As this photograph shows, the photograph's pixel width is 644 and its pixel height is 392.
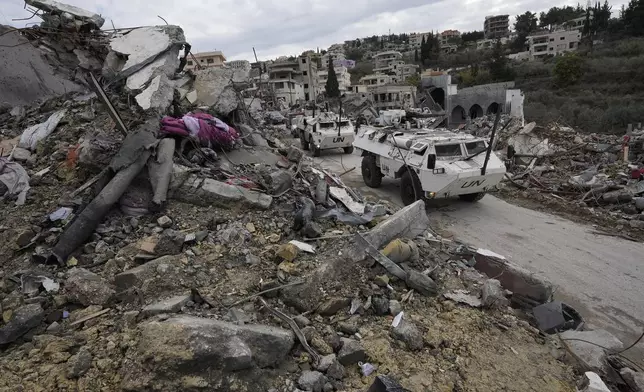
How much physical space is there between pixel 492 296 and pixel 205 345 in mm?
3054

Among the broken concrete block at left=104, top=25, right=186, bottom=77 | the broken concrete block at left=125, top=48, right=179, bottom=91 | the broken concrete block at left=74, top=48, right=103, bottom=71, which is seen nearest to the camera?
the broken concrete block at left=125, top=48, right=179, bottom=91

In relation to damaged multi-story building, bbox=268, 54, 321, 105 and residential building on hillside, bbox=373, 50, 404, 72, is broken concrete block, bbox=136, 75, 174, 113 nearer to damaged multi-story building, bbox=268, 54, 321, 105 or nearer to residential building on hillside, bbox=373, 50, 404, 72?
damaged multi-story building, bbox=268, 54, 321, 105

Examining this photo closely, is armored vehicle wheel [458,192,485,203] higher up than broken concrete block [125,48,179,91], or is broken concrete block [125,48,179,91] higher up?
→ broken concrete block [125,48,179,91]

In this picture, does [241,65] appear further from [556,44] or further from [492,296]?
[556,44]

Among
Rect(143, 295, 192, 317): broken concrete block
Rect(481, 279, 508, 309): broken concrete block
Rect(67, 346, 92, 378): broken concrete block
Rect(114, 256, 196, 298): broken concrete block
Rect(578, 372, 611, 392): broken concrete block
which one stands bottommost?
Rect(578, 372, 611, 392): broken concrete block

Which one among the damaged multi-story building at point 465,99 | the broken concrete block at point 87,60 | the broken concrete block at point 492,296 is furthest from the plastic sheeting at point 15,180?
the damaged multi-story building at point 465,99

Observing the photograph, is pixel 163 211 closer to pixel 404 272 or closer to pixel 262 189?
pixel 262 189

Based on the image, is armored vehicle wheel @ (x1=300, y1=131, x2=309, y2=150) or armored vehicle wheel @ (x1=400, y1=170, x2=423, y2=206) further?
armored vehicle wheel @ (x1=300, y1=131, x2=309, y2=150)

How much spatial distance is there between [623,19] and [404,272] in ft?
188

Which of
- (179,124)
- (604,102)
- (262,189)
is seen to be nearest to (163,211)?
(262,189)

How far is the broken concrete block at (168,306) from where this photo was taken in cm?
328

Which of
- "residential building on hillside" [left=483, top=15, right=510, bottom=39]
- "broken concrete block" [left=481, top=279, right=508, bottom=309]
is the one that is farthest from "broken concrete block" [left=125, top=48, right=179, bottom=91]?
"residential building on hillside" [left=483, top=15, right=510, bottom=39]

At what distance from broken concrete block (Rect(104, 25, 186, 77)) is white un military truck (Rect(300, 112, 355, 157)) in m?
6.56

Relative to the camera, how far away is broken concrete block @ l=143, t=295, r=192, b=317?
10.7 feet
